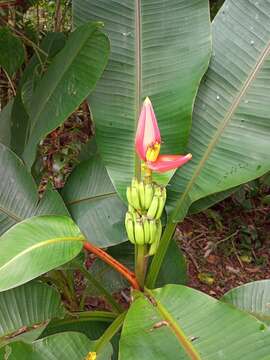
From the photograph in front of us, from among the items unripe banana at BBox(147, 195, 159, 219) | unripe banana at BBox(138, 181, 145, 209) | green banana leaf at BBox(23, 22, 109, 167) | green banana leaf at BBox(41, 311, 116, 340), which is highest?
green banana leaf at BBox(23, 22, 109, 167)

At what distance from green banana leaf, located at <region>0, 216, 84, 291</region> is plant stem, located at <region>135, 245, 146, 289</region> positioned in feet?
0.44

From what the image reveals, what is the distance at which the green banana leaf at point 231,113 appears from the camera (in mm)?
975

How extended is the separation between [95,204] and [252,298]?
36cm

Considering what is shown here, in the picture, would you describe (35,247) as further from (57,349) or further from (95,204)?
(95,204)

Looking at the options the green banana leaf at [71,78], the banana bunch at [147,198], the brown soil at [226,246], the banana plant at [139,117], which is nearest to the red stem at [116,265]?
the banana plant at [139,117]

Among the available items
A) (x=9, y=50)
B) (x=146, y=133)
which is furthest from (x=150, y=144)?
(x=9, y=50)

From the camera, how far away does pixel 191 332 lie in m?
0.75

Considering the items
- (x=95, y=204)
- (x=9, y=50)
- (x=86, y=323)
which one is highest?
(x=9, y=50)

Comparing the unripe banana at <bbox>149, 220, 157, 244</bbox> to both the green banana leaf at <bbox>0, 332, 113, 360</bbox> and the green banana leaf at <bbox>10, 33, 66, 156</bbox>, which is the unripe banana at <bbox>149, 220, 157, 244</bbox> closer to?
the green banana leaf at <bbox>0, 332, 113, 360</bbox>

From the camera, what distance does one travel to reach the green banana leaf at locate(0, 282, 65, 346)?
2.97 feet

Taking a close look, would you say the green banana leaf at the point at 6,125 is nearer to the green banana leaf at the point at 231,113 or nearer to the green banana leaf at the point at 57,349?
the green banana leaf at the point at 231,113

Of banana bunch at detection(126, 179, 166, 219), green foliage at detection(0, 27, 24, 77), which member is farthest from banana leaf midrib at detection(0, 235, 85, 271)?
green foliage at detection(0, 27, 24, 77)

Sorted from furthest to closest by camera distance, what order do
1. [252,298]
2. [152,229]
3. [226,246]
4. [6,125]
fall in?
[226,246] < [6,125] < [252,298] < [152,229]

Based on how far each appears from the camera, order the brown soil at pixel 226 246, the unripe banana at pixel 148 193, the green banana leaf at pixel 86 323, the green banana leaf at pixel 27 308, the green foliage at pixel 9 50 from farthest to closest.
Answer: the brown soil at pixel 226 246 → the green foliage at pixel 9 50 → the green banana leaf at pixel 86 323 → the green banana leaf at pixel 27 308 → the unripe banana at pixel 148 193
